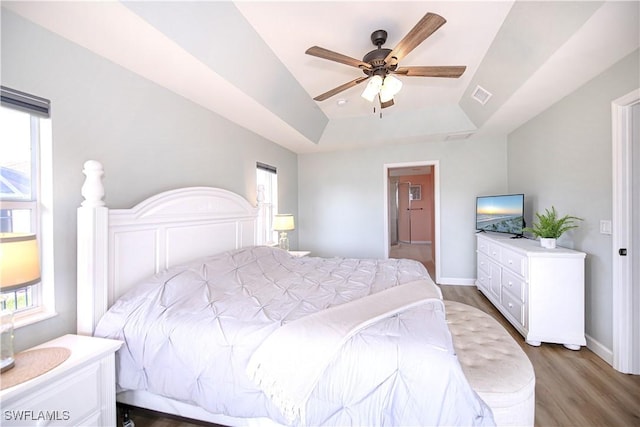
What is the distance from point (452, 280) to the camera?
4477mm

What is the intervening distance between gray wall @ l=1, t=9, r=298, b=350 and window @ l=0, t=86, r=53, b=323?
0.06m

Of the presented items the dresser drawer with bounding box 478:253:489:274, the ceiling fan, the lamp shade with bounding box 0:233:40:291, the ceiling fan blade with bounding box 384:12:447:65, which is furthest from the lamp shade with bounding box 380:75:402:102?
the dresser drawer with bounding box 478:253:489:274

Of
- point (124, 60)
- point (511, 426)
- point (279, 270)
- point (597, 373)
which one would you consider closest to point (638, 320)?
point (597, 373)

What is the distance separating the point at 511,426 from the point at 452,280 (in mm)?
3481

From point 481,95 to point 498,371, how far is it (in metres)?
2.93

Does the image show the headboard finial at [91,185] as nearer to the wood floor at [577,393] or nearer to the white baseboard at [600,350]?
the wood floor at [577,393]

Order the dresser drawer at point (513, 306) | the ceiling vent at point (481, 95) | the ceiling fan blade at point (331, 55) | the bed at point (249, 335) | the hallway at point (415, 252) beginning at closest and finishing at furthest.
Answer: the bed at point (249, 335), the ceiling fan blade at point (331, 55), the dresser drawer at point (513, 306), the ceiling vent at point (481, 95), the hallway at point (415, 252)

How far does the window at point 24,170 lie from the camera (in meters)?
1.39

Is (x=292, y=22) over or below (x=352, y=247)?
over

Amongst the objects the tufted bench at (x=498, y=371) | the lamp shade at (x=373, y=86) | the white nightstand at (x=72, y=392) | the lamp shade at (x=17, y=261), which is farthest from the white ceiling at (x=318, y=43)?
the tufted bench at (x=498, y=371)

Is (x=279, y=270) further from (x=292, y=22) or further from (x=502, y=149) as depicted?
(x=502, y=149)

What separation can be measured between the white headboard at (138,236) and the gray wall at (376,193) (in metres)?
2.34

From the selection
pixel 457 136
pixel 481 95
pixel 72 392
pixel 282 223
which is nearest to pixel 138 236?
pixel 72 392

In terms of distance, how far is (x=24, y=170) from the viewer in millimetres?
1492
